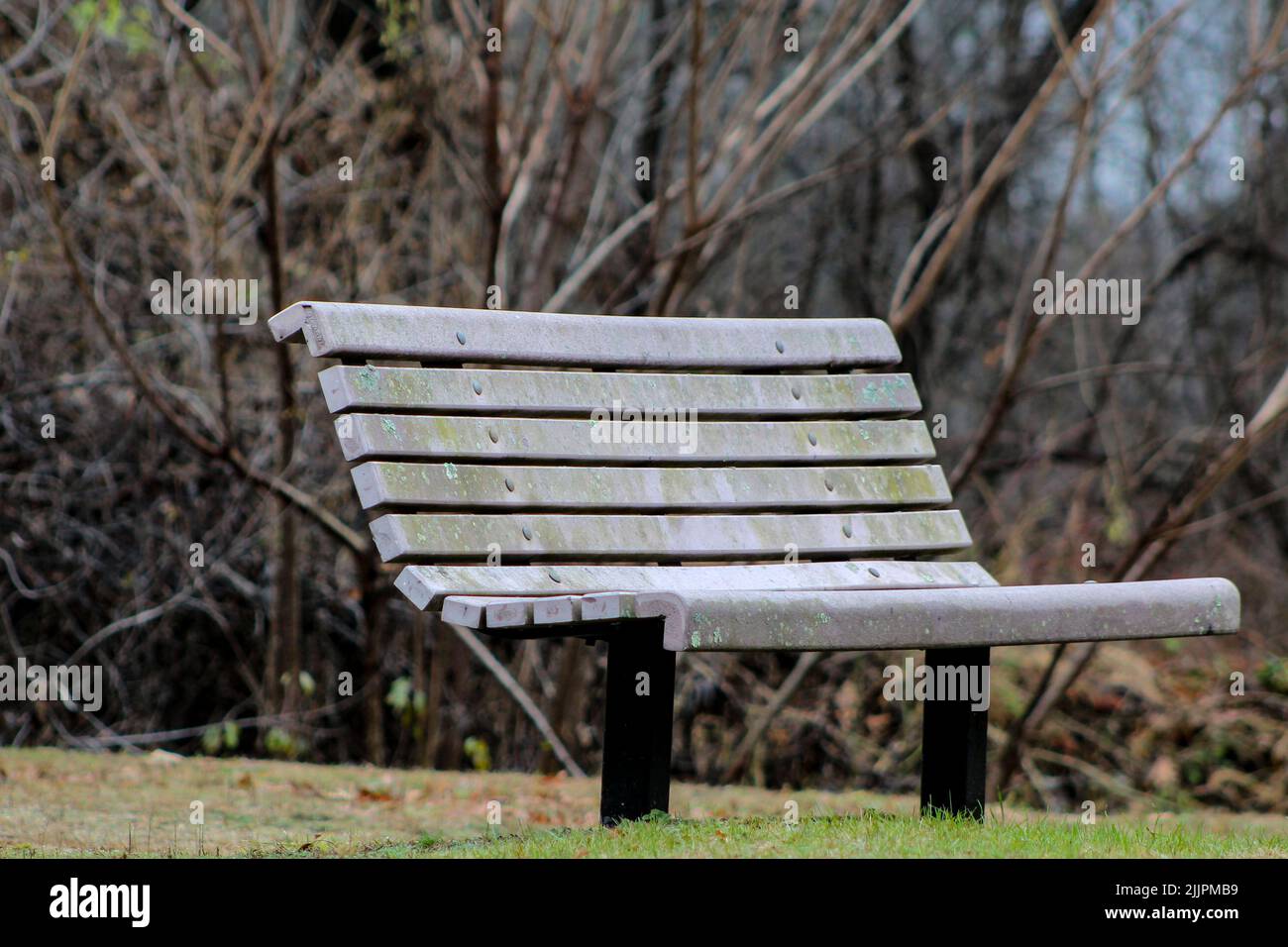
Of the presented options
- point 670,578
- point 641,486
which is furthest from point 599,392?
point 670,578

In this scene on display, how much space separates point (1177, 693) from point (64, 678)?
598cm

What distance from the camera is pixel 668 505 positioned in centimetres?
390

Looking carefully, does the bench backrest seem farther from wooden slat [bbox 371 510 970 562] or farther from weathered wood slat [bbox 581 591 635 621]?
weathered wood slat [bbox 581 591 635 621]

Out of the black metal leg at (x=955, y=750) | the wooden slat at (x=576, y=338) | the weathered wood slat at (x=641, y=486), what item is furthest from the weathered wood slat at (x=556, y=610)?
the black metal leg at (x=955, y=750)

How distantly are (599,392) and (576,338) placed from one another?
152 mm

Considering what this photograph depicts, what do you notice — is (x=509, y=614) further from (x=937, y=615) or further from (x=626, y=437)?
(x=626, y=437)

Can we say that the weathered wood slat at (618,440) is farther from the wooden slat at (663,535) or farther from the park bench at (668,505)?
the wooden slat at (663,535)

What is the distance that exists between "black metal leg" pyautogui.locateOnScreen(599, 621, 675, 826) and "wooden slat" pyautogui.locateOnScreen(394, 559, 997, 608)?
0.47ft

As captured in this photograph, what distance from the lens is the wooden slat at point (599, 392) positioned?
3.61 metres

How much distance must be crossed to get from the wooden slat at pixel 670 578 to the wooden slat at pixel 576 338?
0.55 m

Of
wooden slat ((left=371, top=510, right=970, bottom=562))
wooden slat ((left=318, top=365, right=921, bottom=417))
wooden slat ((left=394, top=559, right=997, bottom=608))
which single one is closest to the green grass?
wooden slat ((left=394, top=559, right=997, bottom=608))

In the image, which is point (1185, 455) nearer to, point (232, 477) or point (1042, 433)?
point (1042, 433)

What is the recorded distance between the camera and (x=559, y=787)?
219 inches
